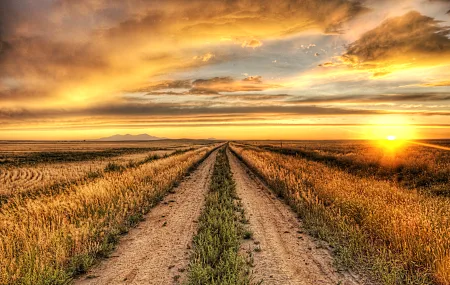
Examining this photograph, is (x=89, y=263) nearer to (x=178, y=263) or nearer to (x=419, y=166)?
(x=178, y=263)

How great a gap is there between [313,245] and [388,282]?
2280mm

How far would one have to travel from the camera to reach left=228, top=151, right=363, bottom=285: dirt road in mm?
5289

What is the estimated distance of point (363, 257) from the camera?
6.05 metres

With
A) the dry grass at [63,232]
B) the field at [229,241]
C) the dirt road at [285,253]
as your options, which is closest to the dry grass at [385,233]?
the field at [229,241]

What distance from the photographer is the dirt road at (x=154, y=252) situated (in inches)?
211

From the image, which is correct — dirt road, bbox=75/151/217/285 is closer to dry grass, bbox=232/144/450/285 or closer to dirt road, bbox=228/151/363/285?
dirt road, bbox=228/151/363/285

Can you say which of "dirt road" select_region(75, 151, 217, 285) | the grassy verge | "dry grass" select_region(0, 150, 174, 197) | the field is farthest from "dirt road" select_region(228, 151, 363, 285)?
"dry grass" select_region(0, 150, 174, 197)

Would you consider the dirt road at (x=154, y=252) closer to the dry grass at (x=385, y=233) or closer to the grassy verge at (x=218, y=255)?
the grassy verge at (x=218, y=255)

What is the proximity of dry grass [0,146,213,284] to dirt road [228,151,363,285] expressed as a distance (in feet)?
13.0

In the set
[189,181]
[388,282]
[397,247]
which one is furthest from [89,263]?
[189,181]

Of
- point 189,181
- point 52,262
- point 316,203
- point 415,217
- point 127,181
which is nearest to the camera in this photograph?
point 52,262

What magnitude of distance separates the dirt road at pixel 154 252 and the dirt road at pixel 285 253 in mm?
1757

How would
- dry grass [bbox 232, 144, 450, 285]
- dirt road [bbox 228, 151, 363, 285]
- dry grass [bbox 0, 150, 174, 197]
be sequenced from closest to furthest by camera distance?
dry grass [bbox 232, 144, 450, 285]
dirt road [bbox 228, 151, 363, 285]
dry grass [bbox 0, 150, 174, 197]

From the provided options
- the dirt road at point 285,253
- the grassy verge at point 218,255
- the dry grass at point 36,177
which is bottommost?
the dry grass at point 36,177
